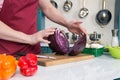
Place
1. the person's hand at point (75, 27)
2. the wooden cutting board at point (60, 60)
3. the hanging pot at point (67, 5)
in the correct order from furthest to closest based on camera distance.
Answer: the hanging pot at point (67, 5), the person's hand at point (75, 27), the wooden cutting board at point (60, 60)

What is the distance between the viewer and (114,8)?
9.53ft

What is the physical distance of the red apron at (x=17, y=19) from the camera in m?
1.19

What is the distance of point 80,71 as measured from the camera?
88cm

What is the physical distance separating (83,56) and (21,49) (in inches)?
13.0

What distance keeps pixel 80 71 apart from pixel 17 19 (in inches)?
19.7

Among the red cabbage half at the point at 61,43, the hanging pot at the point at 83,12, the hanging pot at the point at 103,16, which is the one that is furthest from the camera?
the hanging pot at the point at 103,16

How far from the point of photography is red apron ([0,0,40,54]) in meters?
1.19

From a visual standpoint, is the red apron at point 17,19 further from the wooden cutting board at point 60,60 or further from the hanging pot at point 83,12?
the hanging pot at point 83,12

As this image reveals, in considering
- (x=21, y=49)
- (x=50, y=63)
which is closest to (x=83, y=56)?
(x=50, y=63)

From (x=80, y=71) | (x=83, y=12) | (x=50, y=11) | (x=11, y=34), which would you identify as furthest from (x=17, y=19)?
(x=83, y=12)

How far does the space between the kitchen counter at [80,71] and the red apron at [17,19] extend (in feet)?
1.05

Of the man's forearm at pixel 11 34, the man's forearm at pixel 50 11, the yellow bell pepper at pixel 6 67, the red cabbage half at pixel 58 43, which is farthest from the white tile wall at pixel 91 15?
the yellow bell pepper at pixel 6 67

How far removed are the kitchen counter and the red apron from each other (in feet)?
1.05

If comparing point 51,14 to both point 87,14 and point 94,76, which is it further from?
point 87,14
